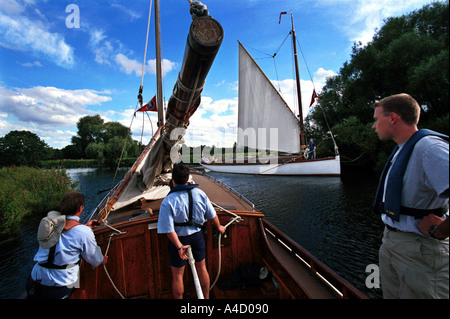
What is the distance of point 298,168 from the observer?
72.7ft

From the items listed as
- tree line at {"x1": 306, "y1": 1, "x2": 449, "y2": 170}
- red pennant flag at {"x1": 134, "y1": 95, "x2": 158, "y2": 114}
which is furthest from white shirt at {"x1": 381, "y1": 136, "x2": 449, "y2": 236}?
tree line at {"x1": 306, "y1": 1, "x2": 449, "y2": 170}

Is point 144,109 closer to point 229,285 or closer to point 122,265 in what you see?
point 122,265

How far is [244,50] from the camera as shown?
72.5 feet

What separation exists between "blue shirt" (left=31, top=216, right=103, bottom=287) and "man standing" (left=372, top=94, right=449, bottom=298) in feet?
9.68

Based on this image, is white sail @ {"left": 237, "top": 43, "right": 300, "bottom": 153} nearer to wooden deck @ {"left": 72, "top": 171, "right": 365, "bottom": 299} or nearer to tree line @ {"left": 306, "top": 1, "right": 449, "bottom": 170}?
tree line @ {"left": 306, "top": 1, "right": 449, "bottom": 170}

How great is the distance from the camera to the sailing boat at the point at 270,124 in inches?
845

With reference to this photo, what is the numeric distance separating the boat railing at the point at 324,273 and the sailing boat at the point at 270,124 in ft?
62.0

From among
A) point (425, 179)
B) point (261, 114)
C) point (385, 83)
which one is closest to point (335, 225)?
point (425, 179)

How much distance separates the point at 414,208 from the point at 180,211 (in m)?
2.31

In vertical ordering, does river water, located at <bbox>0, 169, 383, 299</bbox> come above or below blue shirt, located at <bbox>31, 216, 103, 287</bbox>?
below

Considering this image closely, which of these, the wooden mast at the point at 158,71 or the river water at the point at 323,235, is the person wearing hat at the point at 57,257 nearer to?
the river water at the point at 323,235

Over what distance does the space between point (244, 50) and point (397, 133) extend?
2371cm

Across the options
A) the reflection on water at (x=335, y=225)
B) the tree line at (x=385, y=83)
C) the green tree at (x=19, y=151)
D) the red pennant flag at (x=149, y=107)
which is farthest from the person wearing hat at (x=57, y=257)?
the green tree at (x=19, y=151)

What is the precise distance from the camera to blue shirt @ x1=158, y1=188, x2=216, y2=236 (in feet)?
8.02
